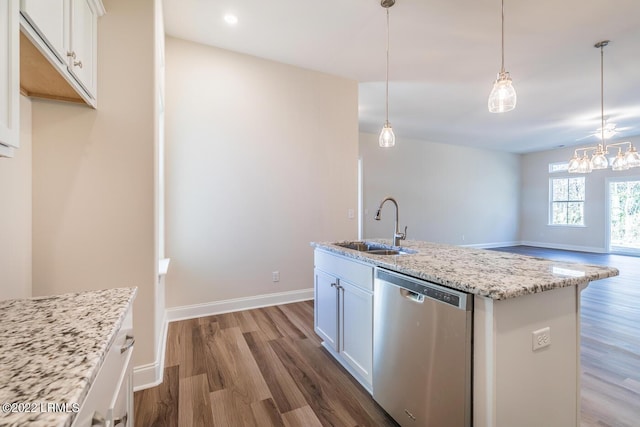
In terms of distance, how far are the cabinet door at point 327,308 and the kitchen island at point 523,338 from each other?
92 cm

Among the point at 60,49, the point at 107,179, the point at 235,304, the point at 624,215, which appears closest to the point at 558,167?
the point at 624,215

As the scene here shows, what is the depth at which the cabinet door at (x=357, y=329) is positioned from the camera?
70.4 inches

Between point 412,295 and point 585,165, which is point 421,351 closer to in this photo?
point 412,295

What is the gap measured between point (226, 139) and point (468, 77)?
336 cm

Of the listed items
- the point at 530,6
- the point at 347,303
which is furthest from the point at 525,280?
the point at 530,6

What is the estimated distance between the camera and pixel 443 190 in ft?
25.1

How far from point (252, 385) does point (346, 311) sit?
83cm

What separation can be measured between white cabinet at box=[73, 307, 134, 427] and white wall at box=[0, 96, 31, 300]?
79 cm

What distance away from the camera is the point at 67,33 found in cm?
127

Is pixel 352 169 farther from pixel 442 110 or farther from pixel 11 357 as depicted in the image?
pixel 11 357

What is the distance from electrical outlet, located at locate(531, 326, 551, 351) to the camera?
1175 millimetres

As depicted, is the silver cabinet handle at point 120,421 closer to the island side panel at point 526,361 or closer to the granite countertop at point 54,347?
the granite countertop at point 54,347

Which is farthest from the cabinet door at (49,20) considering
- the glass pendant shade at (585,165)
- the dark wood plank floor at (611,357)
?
the glass pendant shade at (585,165)

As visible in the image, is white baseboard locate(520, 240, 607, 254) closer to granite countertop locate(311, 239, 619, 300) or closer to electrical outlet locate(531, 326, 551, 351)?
granite countertop locate(311, 239, 619, 300)
